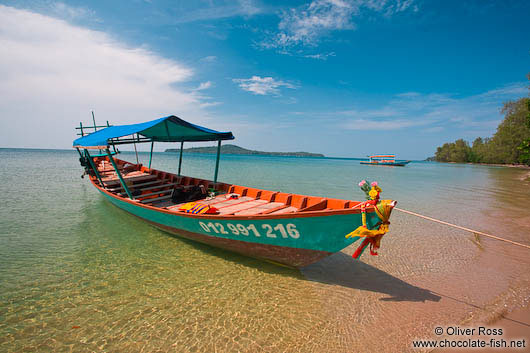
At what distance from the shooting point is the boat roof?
6.94 m

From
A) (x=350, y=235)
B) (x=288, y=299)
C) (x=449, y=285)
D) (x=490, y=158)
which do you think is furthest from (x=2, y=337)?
(x=490, y=158)

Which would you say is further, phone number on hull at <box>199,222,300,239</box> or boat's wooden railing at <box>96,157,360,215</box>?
boat's wooden railing at <box>96,157,360,215</box>

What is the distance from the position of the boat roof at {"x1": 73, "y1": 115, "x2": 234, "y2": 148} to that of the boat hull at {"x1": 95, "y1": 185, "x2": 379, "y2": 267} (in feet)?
10.1

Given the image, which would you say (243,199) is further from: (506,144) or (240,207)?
(506,144)

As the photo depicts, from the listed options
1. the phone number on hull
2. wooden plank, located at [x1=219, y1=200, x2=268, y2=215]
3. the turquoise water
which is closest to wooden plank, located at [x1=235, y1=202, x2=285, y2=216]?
wooden plank, located at [x1=219, y1=200, x2=268, y2=215]

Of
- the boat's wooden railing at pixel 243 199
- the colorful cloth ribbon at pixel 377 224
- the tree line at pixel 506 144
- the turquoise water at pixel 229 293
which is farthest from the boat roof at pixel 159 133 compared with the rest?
the tree line at pixel 506 144

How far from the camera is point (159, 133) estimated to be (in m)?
9.65

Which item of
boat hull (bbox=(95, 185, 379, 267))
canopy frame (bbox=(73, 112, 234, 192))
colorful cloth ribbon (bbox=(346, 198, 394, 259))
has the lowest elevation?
boat hull (bbox=(95, 185, 379, 267))

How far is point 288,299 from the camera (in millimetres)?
4086

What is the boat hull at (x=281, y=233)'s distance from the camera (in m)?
3.77

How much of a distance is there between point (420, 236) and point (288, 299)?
5653 millimetres

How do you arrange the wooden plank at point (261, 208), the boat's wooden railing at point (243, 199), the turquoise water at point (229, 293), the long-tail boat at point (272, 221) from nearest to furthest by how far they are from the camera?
the turquoise water at point (229, 293), the long-tail boat at point (272, 221), the boat's wooden railing at point (243, 199), the wooden plank at point (261, 208)

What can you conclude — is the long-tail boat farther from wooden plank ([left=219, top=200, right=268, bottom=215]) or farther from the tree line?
the tree line

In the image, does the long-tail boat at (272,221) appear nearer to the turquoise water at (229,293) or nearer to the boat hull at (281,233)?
the boat hull at (281,233)
